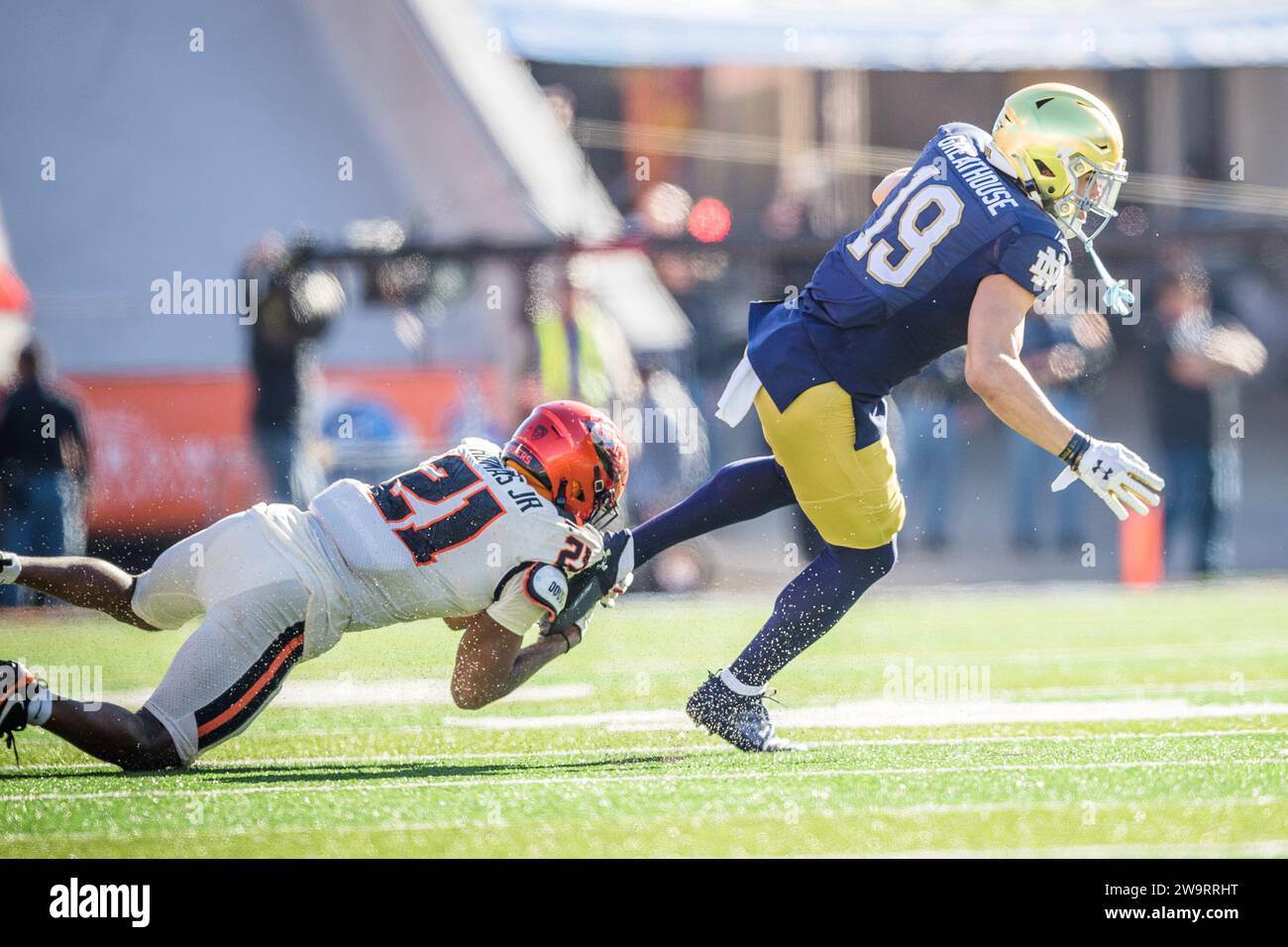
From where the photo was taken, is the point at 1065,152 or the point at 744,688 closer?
the point at 1065,152

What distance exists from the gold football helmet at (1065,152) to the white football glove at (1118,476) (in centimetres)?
66

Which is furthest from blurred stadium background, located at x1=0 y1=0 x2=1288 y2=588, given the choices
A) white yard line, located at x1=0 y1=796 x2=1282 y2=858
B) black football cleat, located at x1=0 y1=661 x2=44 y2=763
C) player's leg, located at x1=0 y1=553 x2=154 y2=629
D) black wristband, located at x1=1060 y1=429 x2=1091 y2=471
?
black wristband, located at x1=1060 y1=429 x2=1091 y2=471

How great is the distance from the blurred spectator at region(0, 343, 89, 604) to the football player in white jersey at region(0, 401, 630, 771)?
5112 mm

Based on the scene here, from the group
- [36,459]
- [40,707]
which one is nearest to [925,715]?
[40,707]

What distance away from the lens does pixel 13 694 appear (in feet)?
11.8

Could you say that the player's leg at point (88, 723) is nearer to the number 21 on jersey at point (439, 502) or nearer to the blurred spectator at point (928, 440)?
the number 21 on jersey at point (439, 502)

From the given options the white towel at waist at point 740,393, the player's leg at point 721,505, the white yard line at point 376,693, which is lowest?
the white yard line at point 376,693

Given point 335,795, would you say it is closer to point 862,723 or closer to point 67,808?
point 67,808

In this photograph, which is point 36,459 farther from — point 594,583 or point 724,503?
point 594,583

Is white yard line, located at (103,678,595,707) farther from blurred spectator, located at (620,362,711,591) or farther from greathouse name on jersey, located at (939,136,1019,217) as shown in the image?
blurred spectator, located at (620,362,711,591)

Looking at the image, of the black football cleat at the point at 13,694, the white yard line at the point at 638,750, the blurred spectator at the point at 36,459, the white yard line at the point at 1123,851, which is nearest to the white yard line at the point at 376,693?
the white yard line at the point at 638,750

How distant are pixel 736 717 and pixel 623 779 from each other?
0.67 meters

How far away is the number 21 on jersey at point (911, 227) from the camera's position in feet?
14.1

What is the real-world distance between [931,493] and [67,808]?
8.70 meters
